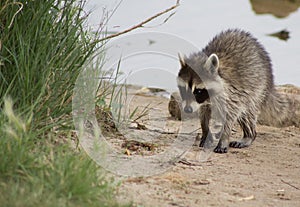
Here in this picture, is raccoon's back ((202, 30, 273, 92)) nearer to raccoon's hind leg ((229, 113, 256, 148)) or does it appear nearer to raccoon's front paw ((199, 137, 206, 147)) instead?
raccoon's hind leg ((229, 113, 256, 148))

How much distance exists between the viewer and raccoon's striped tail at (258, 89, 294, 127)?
7215mm

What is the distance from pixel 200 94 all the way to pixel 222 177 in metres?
1.36

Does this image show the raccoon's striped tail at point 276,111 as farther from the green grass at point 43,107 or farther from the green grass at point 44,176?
the green grass at point 44,176

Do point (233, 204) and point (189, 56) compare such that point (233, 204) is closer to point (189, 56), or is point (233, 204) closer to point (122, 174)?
point (122, 174)

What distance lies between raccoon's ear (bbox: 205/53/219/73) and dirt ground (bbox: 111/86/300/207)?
0.73 m

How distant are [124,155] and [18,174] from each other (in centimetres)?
148

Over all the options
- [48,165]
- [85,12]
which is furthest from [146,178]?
[85,12]

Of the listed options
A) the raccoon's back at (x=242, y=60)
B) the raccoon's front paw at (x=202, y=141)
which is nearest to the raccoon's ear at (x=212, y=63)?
the raccoon's back at (x=242, y=60)

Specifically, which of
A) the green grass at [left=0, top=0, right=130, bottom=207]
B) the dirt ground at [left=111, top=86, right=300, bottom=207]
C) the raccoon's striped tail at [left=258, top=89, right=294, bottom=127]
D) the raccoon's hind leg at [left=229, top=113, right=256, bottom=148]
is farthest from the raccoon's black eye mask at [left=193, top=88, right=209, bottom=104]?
the green grass at [left=0, top=0, right=130, bottom=207]

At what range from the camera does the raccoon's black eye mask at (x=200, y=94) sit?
6141mm

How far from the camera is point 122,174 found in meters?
4.52

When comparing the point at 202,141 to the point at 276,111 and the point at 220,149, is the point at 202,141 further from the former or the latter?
the point at 276,111

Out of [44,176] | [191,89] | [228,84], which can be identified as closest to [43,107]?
[44,176]

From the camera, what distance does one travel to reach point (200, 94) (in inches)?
243
